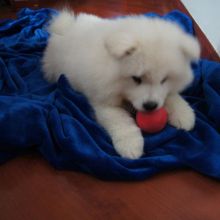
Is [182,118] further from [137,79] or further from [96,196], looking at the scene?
→ [96,196]

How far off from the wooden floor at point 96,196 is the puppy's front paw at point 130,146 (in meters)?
0.12

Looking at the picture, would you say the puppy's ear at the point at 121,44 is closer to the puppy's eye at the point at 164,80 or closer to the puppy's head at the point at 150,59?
the puppy's head at the point at 150,59

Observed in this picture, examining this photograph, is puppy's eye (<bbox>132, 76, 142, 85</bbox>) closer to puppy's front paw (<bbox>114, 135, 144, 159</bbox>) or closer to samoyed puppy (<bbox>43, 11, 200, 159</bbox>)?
samoyed puppy (<bbox>43, 11, 200, 159</bbox>)

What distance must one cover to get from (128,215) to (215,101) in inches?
30.0

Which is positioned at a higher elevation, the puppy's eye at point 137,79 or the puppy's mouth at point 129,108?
the puppy's eye at point 137,79

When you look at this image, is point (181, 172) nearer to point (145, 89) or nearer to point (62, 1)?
point (145, 89)

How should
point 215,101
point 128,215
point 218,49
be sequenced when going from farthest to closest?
point 218,49
point 215,101
point 128,215

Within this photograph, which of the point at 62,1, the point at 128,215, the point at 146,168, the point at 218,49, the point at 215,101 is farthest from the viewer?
the point at 62,1

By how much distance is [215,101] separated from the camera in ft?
5.40

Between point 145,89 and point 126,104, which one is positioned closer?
point 145,89

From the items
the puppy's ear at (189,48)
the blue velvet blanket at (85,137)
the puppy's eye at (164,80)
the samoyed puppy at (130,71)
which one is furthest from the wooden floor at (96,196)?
the puppy's ear at (189,48)

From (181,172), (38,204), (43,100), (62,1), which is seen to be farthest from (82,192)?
(62,1)

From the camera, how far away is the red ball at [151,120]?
149 centimetres

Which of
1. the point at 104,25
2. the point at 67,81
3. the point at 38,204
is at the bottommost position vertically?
the point at 38,204
